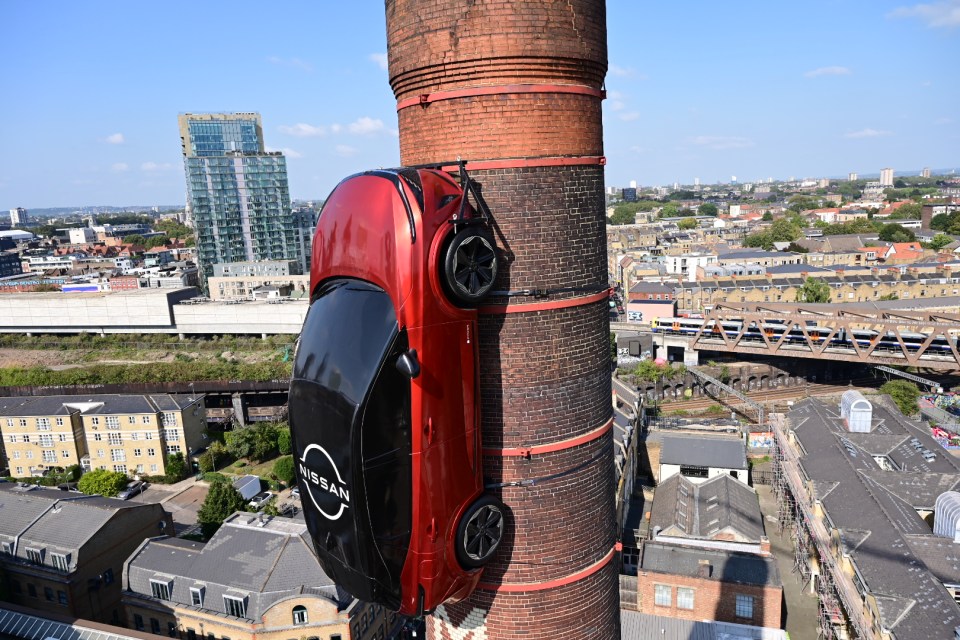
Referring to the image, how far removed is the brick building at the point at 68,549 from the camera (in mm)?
26625

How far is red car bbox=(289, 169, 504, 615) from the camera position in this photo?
5387 millimetres

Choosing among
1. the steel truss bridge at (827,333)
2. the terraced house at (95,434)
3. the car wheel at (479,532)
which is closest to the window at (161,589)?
the terraced house at (95,434)

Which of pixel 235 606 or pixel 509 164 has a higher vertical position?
pixel 509 164

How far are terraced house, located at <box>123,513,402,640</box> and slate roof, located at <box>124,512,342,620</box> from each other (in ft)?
0.11

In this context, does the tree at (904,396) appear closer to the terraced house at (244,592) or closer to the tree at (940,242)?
the terraced house at (244,592)

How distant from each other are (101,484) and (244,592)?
2043 cm

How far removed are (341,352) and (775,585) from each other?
23216mm

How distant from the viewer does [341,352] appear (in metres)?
5.54

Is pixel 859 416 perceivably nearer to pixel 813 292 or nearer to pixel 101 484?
pixel 813 292

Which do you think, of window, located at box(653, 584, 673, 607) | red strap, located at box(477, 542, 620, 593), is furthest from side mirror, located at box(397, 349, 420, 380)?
window, located at box(653, 584, 673, 607)

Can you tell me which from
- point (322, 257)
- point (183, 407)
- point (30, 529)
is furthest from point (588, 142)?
point (183, 407)

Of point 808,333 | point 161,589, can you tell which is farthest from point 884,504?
point 161,589

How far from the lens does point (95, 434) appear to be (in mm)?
42656

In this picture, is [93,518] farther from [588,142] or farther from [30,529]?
[588,142]
